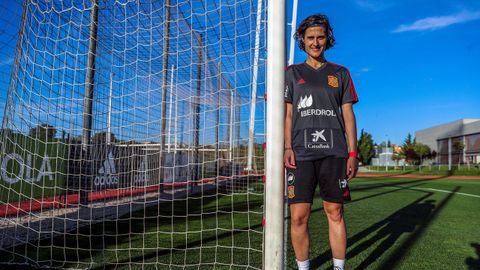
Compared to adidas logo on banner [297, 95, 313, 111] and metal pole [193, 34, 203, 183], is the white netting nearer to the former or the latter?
metal pole [193, 34, 203, 183]

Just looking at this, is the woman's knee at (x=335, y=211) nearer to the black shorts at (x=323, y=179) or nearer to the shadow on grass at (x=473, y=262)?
the black shorts at (x=323, y=179)

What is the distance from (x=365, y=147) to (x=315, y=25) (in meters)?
69.2

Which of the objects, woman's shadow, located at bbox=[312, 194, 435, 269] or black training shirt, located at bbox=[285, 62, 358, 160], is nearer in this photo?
black training shirt, located at bbox=[285, 62, 358, 160]

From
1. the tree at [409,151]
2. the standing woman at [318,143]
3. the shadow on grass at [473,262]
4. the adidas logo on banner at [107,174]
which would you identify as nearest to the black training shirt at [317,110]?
the standing woman at [318,143]

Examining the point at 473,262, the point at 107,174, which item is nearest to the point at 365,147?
the point at 107,174

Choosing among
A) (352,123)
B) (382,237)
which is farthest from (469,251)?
(352,123)

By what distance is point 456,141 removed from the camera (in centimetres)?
4988

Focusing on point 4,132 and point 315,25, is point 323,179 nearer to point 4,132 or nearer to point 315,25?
point 315,25

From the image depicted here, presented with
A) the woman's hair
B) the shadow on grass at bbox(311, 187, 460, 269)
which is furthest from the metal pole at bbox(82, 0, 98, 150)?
the shadow on grass at bbox(311, 187, 460, 269)

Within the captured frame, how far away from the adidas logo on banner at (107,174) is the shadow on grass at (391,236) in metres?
5.00

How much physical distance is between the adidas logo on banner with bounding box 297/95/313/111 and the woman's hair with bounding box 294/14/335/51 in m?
0.44

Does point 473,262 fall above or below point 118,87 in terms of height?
below

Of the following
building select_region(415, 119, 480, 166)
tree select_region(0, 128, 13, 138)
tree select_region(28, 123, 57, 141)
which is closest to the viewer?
tree select_region(0, 128, 13, 138)

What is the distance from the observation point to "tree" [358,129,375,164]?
6812 centimetres
